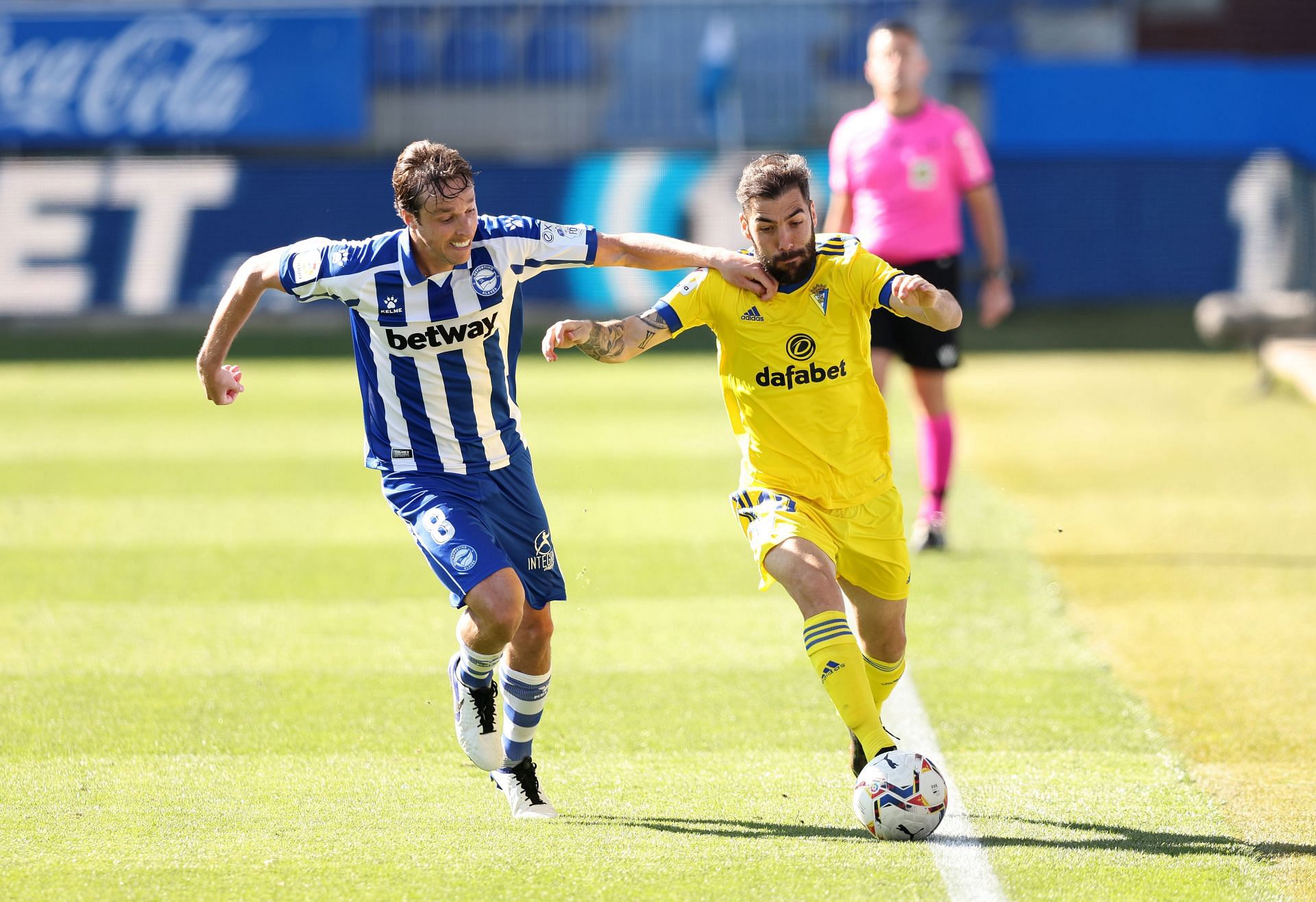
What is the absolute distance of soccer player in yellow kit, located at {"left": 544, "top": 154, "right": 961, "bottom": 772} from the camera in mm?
4613

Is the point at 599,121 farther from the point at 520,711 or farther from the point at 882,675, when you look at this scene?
the point at 520,711

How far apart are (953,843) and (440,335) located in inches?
80.4

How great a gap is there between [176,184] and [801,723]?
1684cm

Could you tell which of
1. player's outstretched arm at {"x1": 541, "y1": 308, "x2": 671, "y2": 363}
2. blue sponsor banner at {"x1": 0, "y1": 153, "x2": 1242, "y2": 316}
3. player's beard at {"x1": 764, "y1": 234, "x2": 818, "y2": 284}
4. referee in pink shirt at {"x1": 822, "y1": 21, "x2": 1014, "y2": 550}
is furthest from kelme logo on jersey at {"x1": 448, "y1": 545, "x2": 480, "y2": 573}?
blue sponsor banner at {"x1": 0, "y1": 153, "x2": 1242, "y2": 316}

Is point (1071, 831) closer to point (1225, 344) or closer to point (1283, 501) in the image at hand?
point (1283, 501)

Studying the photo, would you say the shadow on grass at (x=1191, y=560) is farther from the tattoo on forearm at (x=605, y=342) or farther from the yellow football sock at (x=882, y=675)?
the tattoo on forearm at (x=605, y=342)

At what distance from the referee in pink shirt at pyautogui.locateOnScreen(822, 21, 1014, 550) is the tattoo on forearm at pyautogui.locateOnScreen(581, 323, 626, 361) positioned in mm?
3560

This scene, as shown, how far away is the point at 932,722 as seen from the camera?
18.2 ft

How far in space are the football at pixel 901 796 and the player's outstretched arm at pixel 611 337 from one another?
1315 millimetres

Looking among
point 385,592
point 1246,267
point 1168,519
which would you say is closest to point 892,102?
point 1168,519

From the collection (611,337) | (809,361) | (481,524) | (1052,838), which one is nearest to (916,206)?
(809,361)

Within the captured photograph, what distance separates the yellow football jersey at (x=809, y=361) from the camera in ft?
15.6

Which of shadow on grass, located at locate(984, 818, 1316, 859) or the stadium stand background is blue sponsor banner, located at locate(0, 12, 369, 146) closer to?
the stadium stand background

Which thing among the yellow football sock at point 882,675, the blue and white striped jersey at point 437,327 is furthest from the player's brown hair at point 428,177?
the yellow football sock at point 882,675
